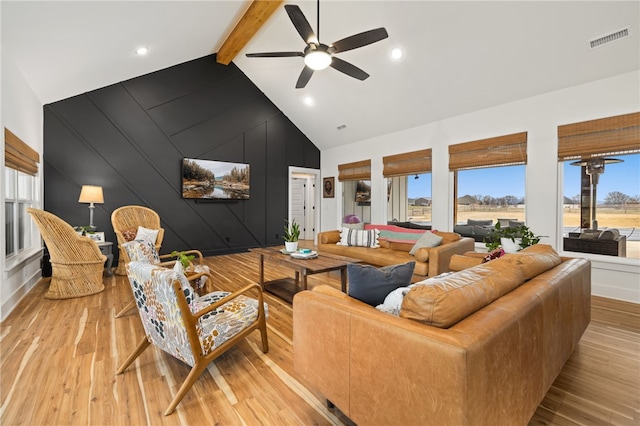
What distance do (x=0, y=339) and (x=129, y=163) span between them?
12.0 ft

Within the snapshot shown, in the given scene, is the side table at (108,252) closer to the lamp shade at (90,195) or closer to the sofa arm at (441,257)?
the lamp shade at (90,195)

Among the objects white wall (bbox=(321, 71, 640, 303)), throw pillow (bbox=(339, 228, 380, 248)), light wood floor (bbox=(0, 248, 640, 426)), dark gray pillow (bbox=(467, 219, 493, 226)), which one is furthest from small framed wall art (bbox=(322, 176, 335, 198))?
light wood floor (bbox=(0, 248, 640, 426))

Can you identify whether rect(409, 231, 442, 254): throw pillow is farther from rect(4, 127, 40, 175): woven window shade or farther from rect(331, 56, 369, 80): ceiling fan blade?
rect(4, 127, 40, 175): woven window shade

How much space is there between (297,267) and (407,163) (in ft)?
12.3

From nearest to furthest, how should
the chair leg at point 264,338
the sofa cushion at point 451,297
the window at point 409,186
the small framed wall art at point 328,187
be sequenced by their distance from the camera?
1. the sofa cushion at point 451,297
2. the chair leg at point 264,338
3. the window at point 409,186
4. the small framed wall art at point 328,187

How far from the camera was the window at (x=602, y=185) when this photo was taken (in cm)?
354

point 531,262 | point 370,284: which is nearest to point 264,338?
point 370,284

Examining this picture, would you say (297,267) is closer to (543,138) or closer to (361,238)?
(361,238)

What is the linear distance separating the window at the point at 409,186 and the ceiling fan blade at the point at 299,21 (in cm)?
342

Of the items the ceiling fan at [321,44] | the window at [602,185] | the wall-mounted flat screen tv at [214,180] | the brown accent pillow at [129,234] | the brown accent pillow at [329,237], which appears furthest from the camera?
the wall-mounted flat screen tv at [214,180]

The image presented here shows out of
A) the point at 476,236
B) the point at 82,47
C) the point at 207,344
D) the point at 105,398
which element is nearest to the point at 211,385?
the point at 207,344

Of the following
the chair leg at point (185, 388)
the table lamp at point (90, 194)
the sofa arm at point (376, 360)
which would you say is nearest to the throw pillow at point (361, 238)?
the sofa arm at point (376, 360)

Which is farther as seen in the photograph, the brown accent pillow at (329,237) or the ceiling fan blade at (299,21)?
the brown accent pillow at (329,237)

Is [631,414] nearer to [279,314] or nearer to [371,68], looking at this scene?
[279,314]
